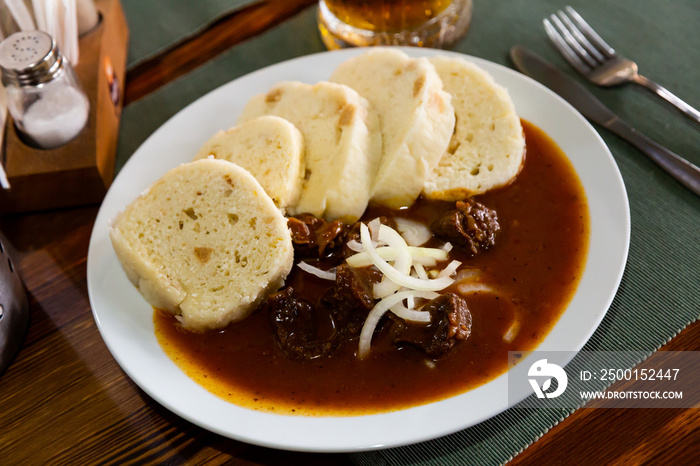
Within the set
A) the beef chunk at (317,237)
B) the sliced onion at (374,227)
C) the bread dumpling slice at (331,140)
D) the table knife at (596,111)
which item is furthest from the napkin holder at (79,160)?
the table knife at (596,111)

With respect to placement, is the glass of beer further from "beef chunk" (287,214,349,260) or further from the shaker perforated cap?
the shaker perforated cap

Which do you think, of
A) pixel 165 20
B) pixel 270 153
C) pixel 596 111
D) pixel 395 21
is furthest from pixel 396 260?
pixel 165 20

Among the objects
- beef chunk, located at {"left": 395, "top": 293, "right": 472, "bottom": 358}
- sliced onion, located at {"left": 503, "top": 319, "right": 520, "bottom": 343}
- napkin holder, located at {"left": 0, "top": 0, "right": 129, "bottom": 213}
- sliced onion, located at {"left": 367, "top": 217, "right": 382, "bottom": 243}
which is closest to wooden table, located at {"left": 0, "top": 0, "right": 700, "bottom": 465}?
napkin holder, located at {"left": 0, "top": 0, "right": 129, "bottom": 213}

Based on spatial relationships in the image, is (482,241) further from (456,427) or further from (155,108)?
(155,108)

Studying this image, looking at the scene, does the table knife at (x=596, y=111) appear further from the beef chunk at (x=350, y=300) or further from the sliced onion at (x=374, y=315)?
the beef chunk at (x=350, y=300)

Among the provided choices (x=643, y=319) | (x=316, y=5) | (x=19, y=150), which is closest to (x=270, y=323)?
(x=643, y=319)

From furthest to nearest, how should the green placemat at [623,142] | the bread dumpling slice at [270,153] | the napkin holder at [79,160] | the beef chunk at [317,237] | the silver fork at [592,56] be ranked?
the silver fork at [592,56], the napkin holder at [79,160], the bread dumpling slice at [270,153], the beef chunk at [317,237], the green placemat at [623,142]
